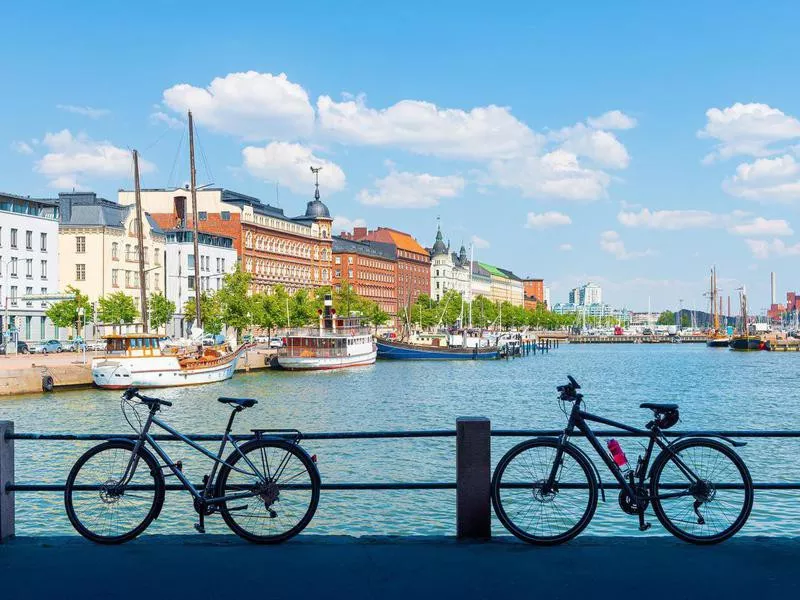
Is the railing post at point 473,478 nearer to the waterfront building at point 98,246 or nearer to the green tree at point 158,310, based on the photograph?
the green tree at point 158,310

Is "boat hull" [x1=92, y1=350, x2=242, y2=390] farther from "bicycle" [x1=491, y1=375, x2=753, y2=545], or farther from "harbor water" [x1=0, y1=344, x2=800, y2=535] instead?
"bicycle" [x1=491, y1=375, x2=753, y2=545]

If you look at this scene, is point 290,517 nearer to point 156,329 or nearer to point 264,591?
point 264,591

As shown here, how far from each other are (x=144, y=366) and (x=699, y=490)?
50334mm

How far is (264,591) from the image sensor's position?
7.00m

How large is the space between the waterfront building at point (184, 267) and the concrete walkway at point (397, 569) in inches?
3721

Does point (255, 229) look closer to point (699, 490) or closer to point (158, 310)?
point (158, 310)

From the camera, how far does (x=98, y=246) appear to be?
94875 millimetres

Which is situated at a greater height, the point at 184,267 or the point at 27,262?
the point at 184,267

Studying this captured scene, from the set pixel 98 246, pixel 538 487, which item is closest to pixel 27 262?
pixel 98 246

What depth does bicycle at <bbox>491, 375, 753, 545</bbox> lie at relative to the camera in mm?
8320

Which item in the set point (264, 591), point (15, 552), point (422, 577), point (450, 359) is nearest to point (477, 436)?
point (422, 577)

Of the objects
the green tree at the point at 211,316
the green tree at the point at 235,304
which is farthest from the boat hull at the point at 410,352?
the green tree at the point at 211,316

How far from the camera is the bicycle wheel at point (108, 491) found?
8.48 metres

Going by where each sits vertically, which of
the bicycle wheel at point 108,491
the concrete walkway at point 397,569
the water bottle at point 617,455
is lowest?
the concrete walkway at point 397,569
